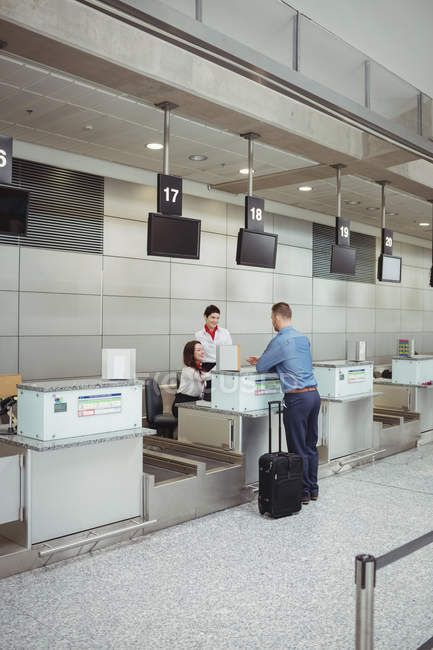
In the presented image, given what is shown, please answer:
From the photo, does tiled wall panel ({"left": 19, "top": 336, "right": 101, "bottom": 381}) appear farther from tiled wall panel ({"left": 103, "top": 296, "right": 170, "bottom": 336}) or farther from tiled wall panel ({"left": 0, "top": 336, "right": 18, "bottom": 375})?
tiled wall panel ({"left": 103, "top": 296, "right": 170, "bottom": 336})

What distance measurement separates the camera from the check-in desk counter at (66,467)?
3883 millimetres

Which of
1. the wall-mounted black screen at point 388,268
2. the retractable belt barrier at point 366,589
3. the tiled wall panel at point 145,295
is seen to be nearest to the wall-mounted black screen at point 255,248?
the tiled wall panel at point 145,295

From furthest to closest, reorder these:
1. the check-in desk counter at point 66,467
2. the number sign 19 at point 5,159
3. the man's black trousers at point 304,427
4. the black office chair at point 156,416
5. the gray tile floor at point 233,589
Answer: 1. the black office chair at point 156,416
2. the man's black trousers at point 304,427
3. the number sign 19 at point 5,159
4. the check-in desk counter at point 66,467
5. the gray tile floor at point 233,589

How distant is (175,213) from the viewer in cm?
578

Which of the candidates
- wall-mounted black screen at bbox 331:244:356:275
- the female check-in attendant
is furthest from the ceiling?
the female check-in attendant

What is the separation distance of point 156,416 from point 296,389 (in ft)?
6.12

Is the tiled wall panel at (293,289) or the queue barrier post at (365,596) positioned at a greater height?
the tiled wall panel at (293,289)

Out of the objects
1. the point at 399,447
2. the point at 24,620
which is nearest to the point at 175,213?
the point at 24,620

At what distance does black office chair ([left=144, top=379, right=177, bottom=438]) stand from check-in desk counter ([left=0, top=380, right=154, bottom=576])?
1919mm

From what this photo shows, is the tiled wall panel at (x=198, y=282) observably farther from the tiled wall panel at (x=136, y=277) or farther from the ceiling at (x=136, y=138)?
the ceiling at (x=136, y=138)

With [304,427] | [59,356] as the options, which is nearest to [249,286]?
[59,356]

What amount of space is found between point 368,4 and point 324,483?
16.0 ft

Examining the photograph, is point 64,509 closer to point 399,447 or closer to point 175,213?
point 175,213

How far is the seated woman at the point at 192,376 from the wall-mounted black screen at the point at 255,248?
104cm
